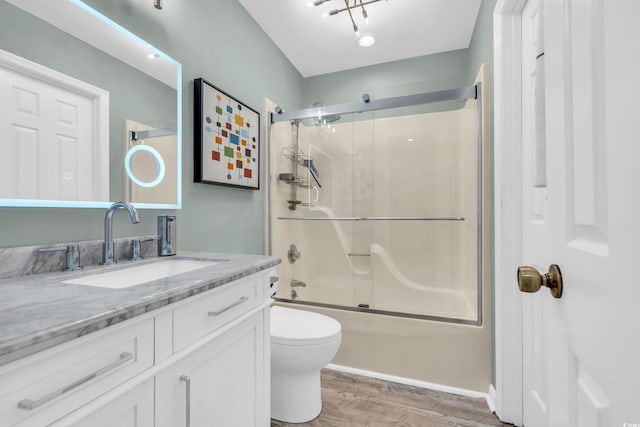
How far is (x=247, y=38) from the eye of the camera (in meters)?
2.20

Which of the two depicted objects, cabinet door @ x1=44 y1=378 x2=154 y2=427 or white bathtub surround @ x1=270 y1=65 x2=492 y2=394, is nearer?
cabinet door @ x1=44 y1=378 x2=154 y2=427

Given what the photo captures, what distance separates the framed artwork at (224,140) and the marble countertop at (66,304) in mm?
886

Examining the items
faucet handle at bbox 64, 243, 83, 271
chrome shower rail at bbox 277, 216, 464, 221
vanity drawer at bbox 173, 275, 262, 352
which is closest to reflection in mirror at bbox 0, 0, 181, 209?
faucet handle at bbox 64, 243, 83, 271

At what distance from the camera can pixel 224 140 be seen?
6.08ft

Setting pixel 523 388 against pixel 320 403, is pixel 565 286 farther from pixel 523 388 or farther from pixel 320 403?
pixel 320 403

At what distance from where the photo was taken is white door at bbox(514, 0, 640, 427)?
0.35m

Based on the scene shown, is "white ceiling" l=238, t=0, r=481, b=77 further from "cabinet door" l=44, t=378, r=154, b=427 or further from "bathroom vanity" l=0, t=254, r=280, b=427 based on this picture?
"cabinet door" l=44, t=378, r=154, b=427

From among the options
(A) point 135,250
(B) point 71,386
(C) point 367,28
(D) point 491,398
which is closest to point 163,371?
(B) point 71,386

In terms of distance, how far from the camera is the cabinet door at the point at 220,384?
0.78 m

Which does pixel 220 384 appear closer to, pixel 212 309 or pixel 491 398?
pixel 212 309

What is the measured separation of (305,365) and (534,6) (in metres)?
1.99

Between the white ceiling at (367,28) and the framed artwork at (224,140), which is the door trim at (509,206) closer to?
the white ceiling at (367,28)

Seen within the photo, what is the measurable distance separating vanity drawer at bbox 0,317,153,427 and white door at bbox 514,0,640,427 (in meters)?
0.82

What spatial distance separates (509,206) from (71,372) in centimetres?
180
